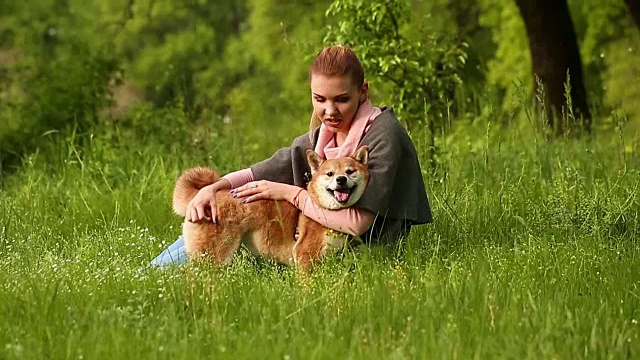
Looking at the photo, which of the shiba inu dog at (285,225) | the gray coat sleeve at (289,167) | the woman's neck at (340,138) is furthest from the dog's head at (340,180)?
the gray coat sleeve at (289,167)

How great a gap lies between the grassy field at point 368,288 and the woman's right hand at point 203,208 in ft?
0.85

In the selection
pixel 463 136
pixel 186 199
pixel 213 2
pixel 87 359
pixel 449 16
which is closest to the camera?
pixel 87 359

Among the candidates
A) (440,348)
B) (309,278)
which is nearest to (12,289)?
(309,278)

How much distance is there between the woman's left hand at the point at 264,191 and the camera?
555 cm

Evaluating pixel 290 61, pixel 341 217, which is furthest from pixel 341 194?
pixel 290 61

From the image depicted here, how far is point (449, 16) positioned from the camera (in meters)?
19.9

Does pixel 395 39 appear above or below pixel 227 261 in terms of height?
above

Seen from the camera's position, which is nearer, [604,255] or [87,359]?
[87,359]

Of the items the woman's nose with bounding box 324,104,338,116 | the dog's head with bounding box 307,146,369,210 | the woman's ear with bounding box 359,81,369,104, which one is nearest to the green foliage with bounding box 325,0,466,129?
the woman's ear with bounding box 359,81,369,104

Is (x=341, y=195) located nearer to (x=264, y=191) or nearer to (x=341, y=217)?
(x=341, y=217)

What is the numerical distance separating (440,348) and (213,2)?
2692 centimetres

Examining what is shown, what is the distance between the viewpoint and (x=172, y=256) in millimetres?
5977

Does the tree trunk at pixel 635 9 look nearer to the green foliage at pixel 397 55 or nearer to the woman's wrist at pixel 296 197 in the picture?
the green foliage at pixel 397 55

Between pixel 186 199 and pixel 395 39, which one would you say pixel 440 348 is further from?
pixel 395 39
